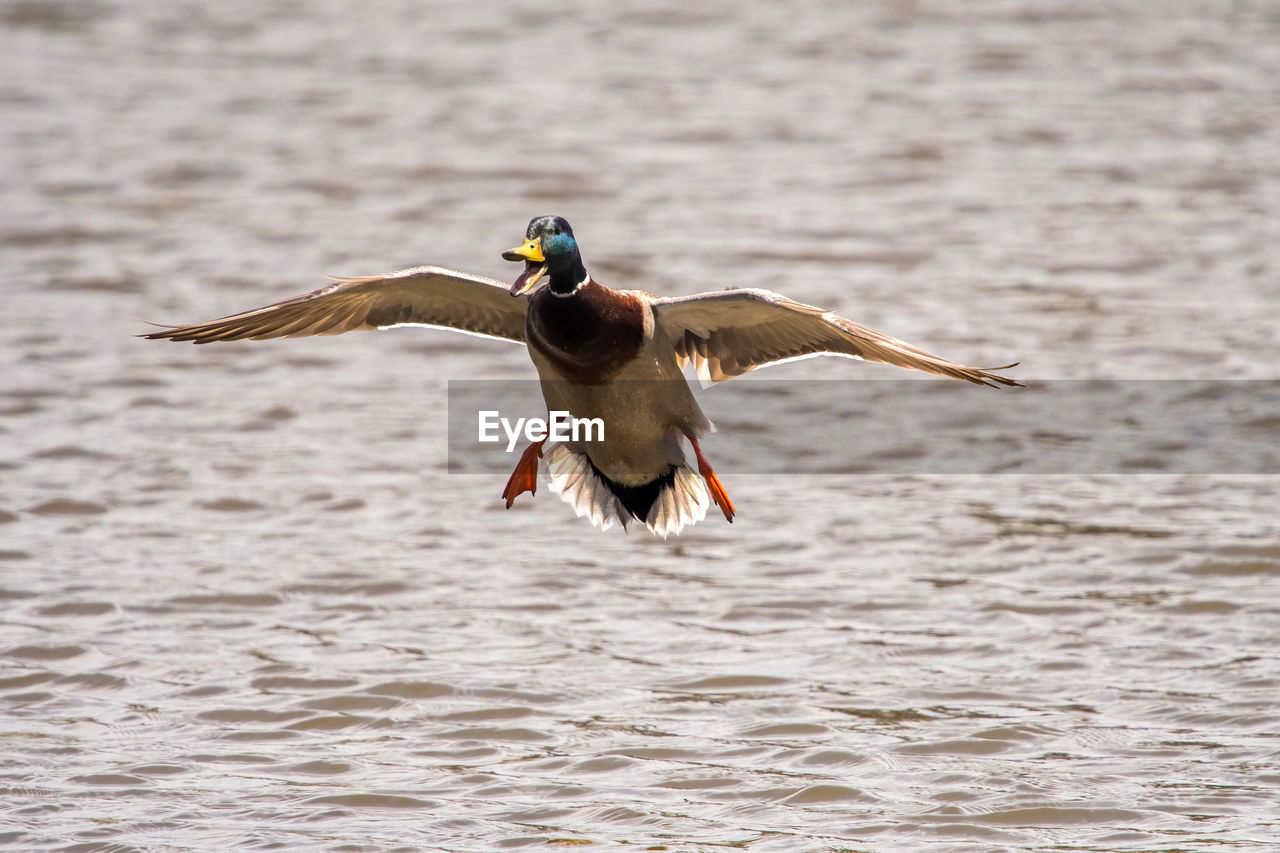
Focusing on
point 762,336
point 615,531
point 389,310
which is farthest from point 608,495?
point 615,531

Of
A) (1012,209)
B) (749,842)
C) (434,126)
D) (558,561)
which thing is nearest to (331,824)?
(749,842)

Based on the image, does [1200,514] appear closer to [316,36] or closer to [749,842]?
[749,842]

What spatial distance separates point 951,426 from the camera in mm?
9508

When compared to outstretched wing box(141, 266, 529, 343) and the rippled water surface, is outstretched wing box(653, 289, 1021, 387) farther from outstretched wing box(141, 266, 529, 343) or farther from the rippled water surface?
the rippled water surface

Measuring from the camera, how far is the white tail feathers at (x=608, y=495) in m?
6.48

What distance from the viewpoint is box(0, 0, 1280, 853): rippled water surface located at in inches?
250

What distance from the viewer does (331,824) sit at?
19.9ft

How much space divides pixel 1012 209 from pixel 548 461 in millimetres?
6723

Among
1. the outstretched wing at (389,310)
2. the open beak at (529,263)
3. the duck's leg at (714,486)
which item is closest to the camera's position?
the open beak at (529,263)

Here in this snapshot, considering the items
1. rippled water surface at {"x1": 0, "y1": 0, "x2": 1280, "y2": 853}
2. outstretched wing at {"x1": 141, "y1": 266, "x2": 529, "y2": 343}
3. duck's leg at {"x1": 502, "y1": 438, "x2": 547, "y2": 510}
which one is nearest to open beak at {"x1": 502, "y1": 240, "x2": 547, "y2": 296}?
outstretched wing at {"x1": 141, "y1": 266, "x2": 529, "y2": 343}

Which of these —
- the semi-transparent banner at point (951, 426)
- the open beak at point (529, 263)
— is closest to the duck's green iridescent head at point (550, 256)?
the open beak at point (529, 263)

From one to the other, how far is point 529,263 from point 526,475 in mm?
1039

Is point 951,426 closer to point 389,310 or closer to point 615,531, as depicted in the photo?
point 615,531

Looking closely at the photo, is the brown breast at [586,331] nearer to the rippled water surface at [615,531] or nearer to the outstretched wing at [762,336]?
the outstretched wing at [762,336]
